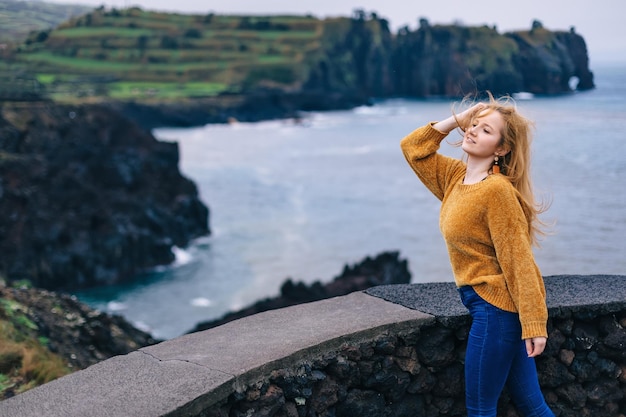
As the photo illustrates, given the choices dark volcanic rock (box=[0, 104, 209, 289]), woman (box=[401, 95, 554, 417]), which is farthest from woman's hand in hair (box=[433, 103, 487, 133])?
dark volcanic rock (box=[0, 104, 209, 289])

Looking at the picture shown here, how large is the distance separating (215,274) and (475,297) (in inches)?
1660

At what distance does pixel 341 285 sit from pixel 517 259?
20688 millimetres

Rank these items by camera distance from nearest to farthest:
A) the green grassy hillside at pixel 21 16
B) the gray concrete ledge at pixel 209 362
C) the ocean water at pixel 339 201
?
1. the gray concrete ledge at pixel 209 362
2. the ocean water at pixel 339 201
3. the green grassy hillside at pixel 21 16

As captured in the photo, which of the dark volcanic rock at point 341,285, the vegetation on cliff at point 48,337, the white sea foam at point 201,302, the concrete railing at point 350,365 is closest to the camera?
the concrete railing at point 350,365

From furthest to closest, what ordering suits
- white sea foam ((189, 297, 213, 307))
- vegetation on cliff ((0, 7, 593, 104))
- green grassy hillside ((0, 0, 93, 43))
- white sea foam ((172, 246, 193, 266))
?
vegetation on cliff ((0, 7, 593, 104)) < white sea foam ((172, 246, 193, 266)) < white sea foam ((189, 297, 213, 307)) < green grassy hillside ((0, 0, 93, 43))

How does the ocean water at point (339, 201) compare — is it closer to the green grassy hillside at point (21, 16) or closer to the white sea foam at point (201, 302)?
the white sea foam at point (201, 302)

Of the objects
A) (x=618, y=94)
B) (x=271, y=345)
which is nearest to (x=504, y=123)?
(x=271, y=345)

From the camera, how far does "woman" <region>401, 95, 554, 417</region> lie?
3.03 m

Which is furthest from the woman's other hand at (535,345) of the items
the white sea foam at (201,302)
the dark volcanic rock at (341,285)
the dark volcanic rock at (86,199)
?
the white sea foam at (201,302)

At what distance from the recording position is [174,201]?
51.6m

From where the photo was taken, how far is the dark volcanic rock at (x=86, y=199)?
4081 cm

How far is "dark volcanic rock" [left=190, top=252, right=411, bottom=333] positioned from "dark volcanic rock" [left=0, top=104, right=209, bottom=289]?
17197 mm

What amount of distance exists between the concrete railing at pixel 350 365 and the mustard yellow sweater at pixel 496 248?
61cm

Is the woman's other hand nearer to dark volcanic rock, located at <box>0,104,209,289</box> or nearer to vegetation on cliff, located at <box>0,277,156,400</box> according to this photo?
vegetation on cliff, located at <box>0,277,156,400</box>
